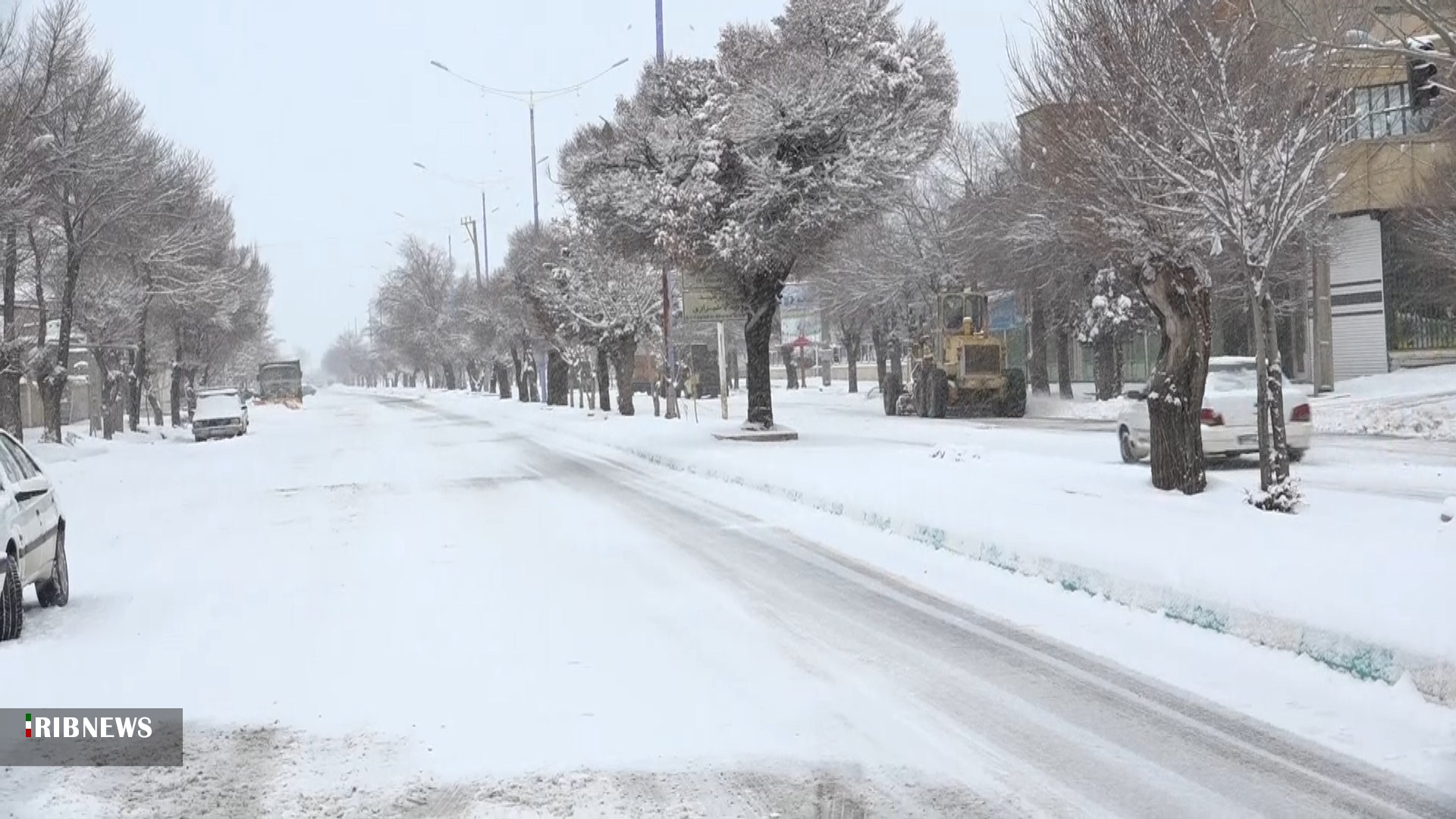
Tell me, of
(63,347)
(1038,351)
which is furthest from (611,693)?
(1038,351)

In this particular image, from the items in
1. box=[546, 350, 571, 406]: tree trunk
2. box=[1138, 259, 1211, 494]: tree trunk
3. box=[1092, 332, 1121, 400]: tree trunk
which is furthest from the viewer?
box=[546, 350, 571, 406]: tree trunk

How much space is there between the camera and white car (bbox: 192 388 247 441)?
42.8 metres

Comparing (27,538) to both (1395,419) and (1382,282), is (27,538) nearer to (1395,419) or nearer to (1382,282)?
(1395,419)

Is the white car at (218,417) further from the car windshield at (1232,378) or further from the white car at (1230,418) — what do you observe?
the car windshield at (1232,378)

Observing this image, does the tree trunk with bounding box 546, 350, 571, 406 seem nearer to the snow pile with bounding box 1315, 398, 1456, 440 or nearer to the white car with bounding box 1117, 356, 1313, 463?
the snow pile with bounding box 1315, 398, 1456, 440

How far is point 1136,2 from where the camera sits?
11938mm

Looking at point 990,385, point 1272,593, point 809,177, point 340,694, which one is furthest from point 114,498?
point 990,385

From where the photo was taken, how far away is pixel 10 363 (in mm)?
30156

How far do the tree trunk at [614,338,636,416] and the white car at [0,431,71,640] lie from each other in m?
33.3

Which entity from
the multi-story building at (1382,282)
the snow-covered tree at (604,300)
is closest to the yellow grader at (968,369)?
the multi-story building at (1382,282)

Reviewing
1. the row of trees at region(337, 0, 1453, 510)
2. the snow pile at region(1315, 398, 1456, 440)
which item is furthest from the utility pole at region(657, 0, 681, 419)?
the snow pile at region(1315, 398, 1456, 440)

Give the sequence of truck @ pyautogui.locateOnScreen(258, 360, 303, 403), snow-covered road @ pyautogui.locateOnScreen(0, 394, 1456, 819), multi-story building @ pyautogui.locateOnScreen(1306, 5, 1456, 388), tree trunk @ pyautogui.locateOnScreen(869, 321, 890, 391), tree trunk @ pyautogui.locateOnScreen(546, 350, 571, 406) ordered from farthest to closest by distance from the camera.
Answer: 1. truck @ pyautogui.locateOnScreen(258, 360, 303, 403)
2. tree trunk @ pyautogui.locateOnScreen(546, 350, 571, 406)
3. tree trunk @ pyautogui.locateOnScreen(869, 321, 890, 391)
4. multi-story building @ pyautogui.locateOnScreen(1306, 5, 1456, 388)
5. snow-covered road @ pyautogui.locateOnScreen(0, 394, 1456, 819)

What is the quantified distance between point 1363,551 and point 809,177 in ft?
53.9

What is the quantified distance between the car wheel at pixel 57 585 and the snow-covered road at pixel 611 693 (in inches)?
4.3
